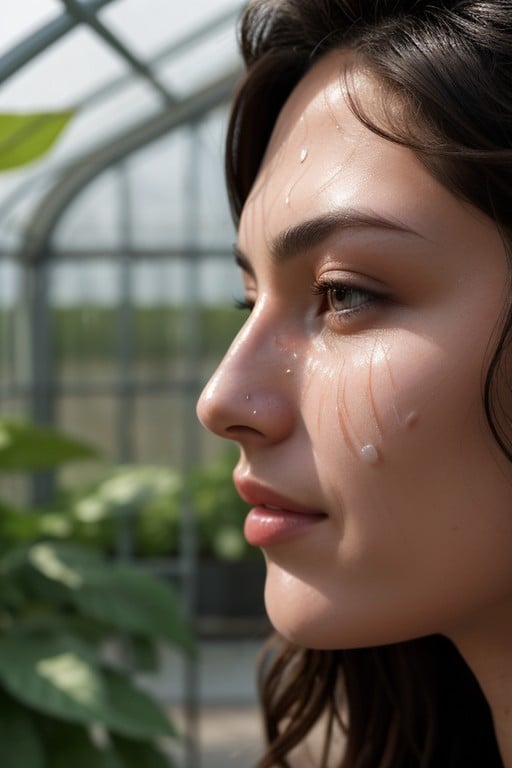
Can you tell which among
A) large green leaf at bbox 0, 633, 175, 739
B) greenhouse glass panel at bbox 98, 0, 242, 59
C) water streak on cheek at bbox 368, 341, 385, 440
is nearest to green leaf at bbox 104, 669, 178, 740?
large green leaf at bbox 0, 633, 175, 739

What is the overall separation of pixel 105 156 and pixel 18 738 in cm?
379

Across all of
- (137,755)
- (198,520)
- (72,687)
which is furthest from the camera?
(198,520)

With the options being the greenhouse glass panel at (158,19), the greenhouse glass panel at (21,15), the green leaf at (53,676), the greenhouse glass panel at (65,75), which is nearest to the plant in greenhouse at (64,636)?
the green leaf at (53,676)

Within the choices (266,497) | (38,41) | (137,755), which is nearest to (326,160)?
(266,497)

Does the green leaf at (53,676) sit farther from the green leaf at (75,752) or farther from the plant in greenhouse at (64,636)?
the green leaf at (75,752)

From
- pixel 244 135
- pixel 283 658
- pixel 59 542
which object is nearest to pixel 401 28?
pixel 244 135

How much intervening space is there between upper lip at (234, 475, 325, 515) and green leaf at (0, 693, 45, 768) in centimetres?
147

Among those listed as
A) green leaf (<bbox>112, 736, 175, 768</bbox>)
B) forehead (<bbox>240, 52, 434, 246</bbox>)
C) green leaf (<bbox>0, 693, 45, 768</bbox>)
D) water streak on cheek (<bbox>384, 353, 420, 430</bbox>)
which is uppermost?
forehead (<bbox>240, 52, 434, 246</bbox>)

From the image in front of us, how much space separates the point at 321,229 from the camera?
0.96m

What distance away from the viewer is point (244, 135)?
1.28 m

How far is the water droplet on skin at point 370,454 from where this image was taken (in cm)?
93

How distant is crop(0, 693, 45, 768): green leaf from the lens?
218 centimetres

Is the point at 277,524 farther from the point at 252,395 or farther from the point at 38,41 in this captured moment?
the point at 38,41

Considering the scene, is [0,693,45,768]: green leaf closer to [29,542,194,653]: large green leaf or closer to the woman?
[29,542,194,653]: large green leaf
